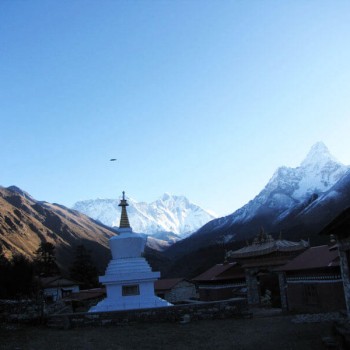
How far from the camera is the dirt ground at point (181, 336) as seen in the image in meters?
15.3

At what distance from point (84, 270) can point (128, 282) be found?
41511 millimetres

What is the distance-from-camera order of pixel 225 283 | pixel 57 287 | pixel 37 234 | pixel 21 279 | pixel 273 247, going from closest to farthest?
pixel 21 279
pixel 273 247
pixel 225 283
pixel 57 287
pixel 37 234

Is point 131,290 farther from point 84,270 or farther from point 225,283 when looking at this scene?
point 84,270

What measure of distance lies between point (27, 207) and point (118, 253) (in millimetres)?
139288

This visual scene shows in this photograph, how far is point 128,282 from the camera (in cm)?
2577

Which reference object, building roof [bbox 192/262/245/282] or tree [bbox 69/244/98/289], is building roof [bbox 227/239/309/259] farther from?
tree [bbox 69/244/98/289]

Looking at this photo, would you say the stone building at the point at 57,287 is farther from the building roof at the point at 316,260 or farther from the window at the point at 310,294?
the window at the point at 310,294

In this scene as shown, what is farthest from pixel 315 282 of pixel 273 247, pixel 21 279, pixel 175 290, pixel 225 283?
pixel 175 290

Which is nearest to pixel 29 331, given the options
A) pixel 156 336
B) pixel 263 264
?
pixel 156 336

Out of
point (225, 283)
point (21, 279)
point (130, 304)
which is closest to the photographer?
point (130, 304)

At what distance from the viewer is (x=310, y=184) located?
154 m

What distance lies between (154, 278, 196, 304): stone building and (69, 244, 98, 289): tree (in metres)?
20.7

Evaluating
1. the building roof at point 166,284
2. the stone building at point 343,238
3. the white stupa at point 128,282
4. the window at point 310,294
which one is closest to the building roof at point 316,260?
the window at point 310,294

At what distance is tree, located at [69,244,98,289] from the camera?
209 ft
